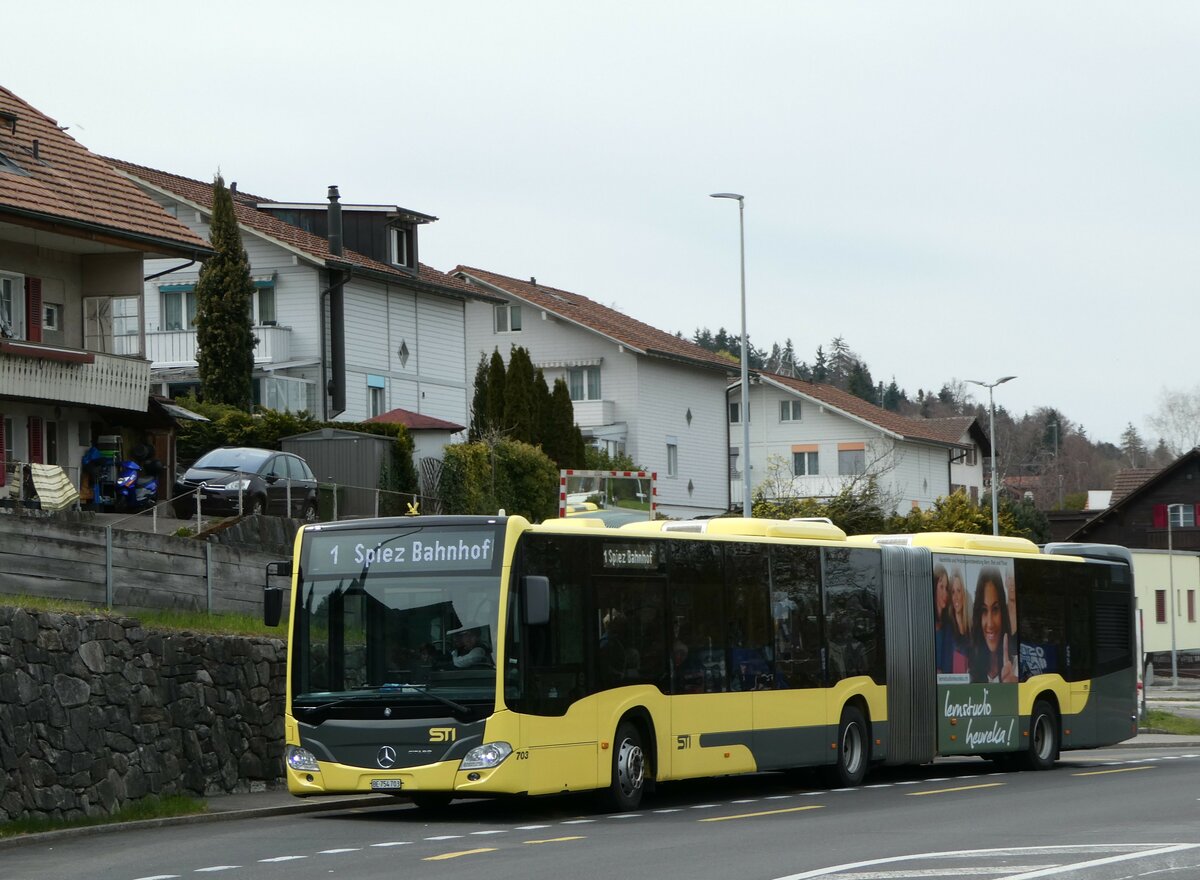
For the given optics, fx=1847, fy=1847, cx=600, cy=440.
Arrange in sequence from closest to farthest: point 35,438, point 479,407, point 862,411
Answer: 1. point 35,438
2. point 479,407
3. point 862,411

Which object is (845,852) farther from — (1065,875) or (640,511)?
(640,511)

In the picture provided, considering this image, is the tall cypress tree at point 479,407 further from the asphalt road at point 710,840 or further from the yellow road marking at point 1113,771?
the asphalt road at point 710,840

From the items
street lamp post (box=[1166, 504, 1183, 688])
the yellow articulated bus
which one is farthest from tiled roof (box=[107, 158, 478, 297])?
→ the yellow articulated bus

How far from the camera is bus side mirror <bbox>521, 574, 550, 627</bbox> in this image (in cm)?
1684

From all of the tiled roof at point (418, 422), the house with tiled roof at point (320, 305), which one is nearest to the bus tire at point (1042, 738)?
the tiled roof at point (418, 422)

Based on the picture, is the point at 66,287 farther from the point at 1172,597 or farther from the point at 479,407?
the point at 1172,597

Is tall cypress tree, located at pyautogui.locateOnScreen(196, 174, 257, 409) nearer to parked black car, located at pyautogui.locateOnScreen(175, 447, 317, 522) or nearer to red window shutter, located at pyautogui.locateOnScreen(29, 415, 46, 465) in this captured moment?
red window shutter, located at pyautogui.locateOnScreen(29, 415, 46, 465)

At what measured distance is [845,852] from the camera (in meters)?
13.7

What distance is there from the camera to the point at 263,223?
177 feet

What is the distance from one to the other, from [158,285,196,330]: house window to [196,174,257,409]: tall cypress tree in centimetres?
458

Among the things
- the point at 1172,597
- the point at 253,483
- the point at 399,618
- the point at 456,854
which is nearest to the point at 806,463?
the point at 1172,597

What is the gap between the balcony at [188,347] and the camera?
51.2m

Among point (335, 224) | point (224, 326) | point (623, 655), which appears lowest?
point (623, 655)

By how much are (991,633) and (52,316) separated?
2037 cm
